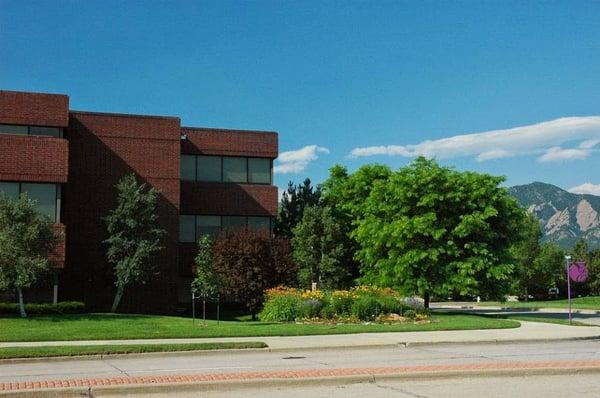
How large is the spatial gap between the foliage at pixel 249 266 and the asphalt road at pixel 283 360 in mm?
13038

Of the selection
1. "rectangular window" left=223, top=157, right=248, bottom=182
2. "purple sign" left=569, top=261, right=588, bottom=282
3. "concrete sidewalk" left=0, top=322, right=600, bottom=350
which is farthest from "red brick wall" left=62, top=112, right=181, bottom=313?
"purple sign" left=569, top=261, right=588, bottom=282

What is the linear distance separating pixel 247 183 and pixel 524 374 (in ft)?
99.2

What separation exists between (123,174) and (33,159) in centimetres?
593

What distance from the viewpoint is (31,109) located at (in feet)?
108

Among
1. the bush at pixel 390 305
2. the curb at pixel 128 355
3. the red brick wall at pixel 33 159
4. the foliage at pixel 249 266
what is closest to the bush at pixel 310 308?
the bush at pixel 390 305

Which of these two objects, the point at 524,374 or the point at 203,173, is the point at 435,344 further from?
the point at 203,173

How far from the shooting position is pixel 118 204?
3594 cm

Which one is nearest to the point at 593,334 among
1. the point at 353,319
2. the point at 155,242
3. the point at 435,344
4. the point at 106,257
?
the point at 435,344

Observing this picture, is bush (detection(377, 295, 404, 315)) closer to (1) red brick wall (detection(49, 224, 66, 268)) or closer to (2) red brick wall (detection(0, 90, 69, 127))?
(1) red brick wall (detection(49, 224, 66, 268))

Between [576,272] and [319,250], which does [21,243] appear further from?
[576,272]

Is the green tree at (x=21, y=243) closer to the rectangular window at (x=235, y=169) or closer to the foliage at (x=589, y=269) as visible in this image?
the rectangular window at (x=235, y=169)

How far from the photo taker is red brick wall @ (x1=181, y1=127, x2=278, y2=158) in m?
40.9

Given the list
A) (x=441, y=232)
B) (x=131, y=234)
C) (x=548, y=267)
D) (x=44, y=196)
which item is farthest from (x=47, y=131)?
(x=548, y=267)

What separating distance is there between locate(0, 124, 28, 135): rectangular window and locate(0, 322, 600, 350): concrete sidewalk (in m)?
15.5
